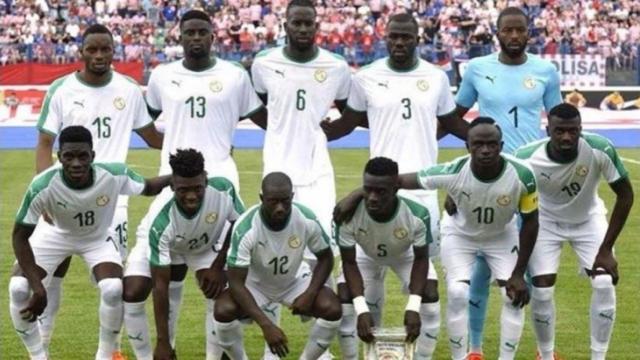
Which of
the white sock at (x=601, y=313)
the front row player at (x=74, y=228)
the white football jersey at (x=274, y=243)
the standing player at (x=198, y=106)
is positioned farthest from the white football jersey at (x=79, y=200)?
the white sock at (x=601, y=313)

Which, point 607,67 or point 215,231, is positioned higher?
point 215,231

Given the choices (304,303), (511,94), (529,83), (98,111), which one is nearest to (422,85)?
(511,94)

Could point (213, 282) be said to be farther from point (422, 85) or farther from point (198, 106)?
point (422, 85)

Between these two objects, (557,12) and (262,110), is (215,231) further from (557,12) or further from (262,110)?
(557,12)

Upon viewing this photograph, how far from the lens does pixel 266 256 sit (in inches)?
371

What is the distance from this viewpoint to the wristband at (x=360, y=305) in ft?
30.2

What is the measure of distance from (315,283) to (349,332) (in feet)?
1.64

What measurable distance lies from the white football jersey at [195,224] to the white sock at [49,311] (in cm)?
109

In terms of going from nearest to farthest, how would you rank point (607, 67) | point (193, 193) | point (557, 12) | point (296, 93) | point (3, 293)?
point (193, 193) < point (296, 93) < point (3, 293) < point (607, 67) < point (557, 12)

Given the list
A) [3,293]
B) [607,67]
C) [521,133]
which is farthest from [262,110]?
[607,67]

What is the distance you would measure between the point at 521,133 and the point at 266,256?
2.26 m

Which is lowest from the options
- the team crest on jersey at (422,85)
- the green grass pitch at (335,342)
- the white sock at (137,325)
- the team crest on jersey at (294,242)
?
the green grass pitch at (335,342)

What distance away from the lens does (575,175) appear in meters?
9.86

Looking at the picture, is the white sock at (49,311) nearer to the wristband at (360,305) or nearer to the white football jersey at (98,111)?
the white football jersey at (98,111)
